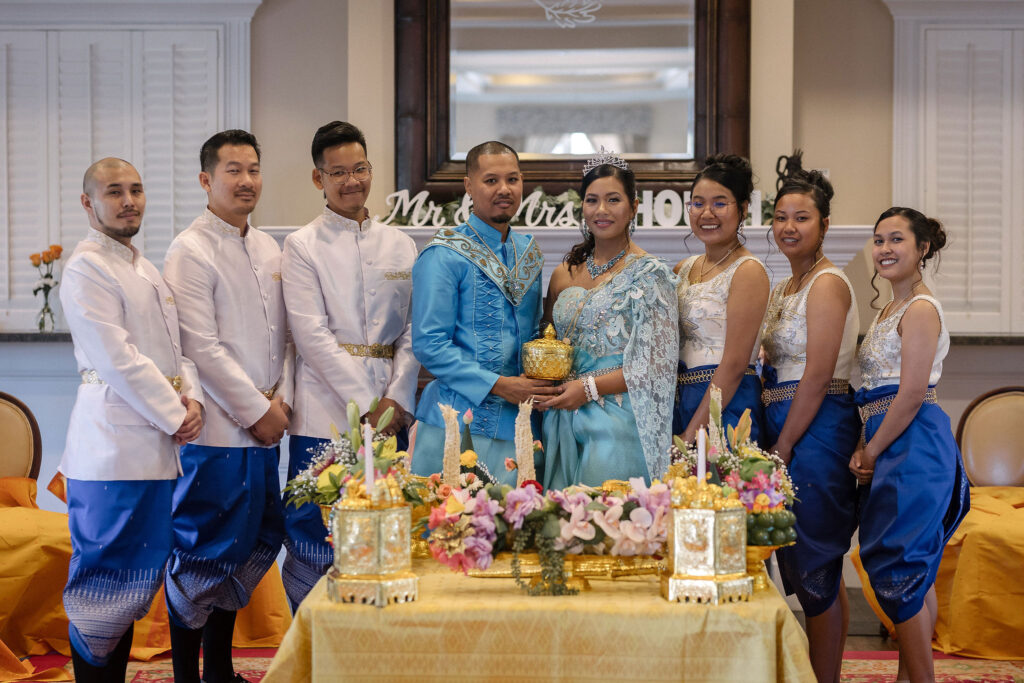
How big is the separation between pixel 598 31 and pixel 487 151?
246 centimetres

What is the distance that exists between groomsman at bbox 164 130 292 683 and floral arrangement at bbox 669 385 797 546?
145 centimetres

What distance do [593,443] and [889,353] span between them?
0.94 meters

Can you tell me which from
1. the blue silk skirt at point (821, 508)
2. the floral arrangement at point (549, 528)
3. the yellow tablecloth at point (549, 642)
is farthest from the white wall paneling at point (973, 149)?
the yellow tablecloth at point (549, 642)

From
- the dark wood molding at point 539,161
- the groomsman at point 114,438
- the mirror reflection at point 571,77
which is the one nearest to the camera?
the groomsman at point 114,438

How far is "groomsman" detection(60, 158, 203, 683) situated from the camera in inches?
109

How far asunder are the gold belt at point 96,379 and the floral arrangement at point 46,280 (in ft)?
8.62

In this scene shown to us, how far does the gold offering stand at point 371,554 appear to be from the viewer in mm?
1999

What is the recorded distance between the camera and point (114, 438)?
2.79 meters

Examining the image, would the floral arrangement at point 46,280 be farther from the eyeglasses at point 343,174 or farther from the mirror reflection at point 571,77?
the eyeglasses at point 343,174

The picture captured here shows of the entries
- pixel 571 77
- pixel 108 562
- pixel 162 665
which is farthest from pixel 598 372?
pixel 571 77

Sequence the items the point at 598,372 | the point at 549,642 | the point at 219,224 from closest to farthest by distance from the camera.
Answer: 1. the point at 549,642
2. the point at 598,372
3. the point at 219,224

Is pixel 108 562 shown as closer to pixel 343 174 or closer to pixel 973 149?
pixel 343 174

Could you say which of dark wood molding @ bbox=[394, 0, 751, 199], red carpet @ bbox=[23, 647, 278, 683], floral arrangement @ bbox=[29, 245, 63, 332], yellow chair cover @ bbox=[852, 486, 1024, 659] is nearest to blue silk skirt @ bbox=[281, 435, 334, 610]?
red carpet @ bbox=[23, 647, 278, 683]

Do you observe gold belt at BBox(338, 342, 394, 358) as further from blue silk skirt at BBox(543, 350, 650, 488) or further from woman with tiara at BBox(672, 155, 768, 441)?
woman with tiara at BBox(672, 155, 768, 441)
